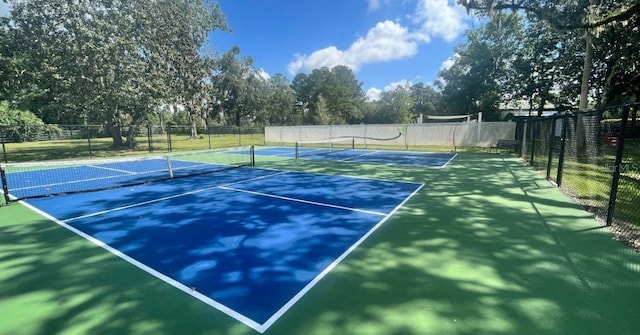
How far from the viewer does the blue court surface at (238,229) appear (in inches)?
118

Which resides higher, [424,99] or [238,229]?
[424,99]

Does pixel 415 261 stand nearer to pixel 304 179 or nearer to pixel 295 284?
pixel 295 284

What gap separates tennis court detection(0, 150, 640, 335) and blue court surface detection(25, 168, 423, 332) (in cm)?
3

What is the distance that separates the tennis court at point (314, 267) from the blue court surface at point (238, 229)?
0.03 meters

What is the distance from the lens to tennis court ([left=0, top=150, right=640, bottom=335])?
2484 millimetres

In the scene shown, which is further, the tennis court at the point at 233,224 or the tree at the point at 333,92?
the tree at the point at 333,92

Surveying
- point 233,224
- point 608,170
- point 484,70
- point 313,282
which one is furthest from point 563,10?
point 484,70

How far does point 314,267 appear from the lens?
342cm

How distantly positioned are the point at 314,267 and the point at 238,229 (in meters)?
1.78

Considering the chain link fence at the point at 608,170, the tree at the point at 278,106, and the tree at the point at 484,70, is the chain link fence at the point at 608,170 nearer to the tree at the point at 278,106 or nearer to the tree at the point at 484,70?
the tree at the point at 484,70

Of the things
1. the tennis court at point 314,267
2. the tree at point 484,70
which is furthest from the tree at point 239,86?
the tennis court at point 314,267

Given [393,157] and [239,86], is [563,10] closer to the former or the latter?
[393,157]

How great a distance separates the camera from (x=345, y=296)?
9.27 ft

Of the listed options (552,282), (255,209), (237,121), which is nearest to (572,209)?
(552,282)
